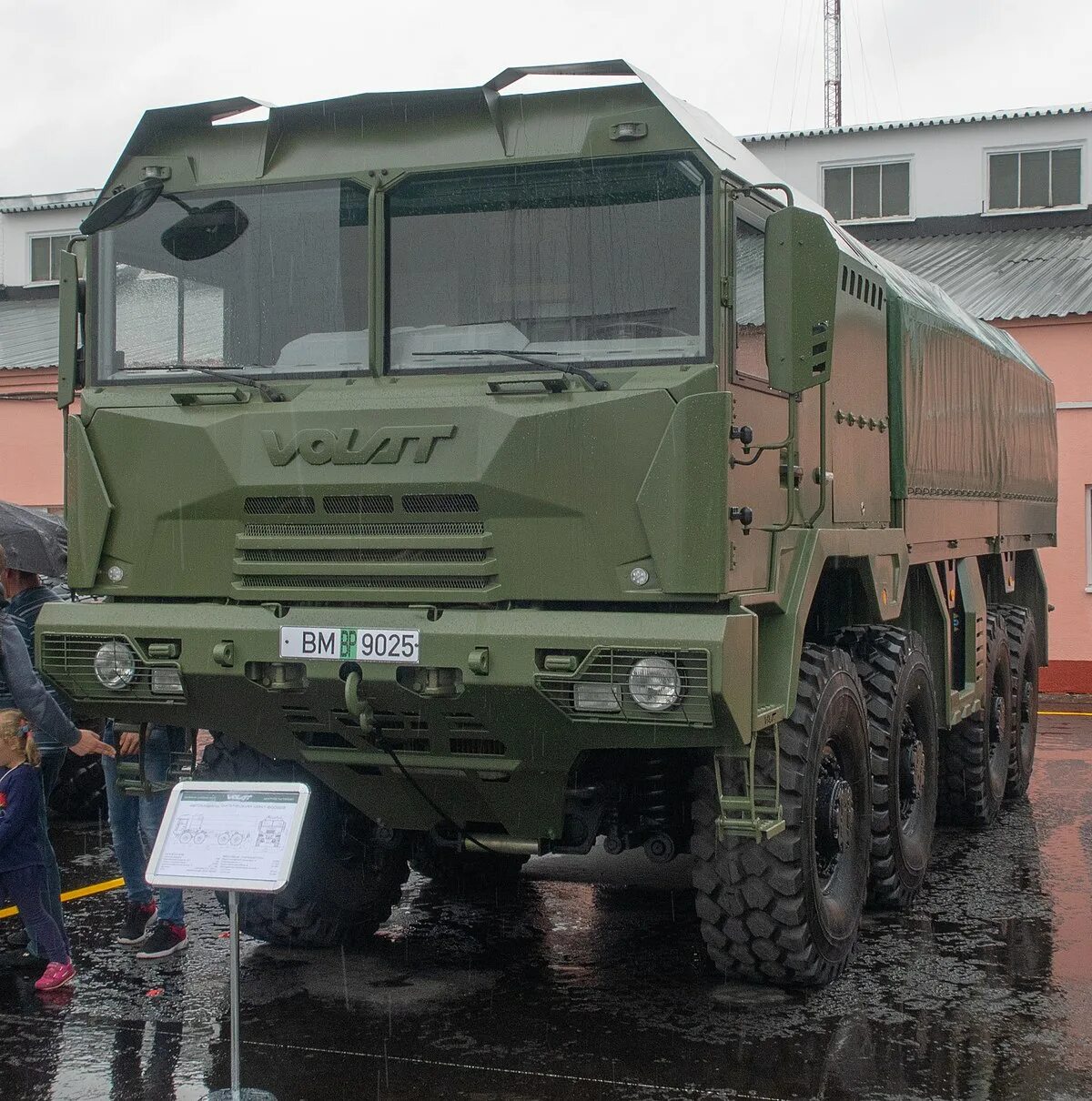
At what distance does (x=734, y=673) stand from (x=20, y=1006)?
300 cm

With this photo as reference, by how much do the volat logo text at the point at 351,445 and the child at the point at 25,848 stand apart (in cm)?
172

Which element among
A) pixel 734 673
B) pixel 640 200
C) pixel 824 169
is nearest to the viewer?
pixel 734 673

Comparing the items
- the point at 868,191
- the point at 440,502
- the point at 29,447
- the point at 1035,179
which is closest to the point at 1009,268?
the point at 1035,179

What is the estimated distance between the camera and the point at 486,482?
5363 millimetres

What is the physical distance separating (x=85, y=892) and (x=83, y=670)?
2591mm

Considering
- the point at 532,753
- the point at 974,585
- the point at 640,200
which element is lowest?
the point at 532,753

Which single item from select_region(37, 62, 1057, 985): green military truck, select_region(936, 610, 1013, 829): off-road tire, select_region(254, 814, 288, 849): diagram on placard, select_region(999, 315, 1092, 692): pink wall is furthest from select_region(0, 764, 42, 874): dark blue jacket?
select_region(999, 315, 1092, 692): pink wall

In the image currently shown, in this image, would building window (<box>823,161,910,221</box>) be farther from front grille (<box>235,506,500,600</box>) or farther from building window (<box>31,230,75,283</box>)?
front grille (<box>235,506,500,600</box>)

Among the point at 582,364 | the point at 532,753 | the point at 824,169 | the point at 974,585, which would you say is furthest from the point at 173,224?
the point at 824,169

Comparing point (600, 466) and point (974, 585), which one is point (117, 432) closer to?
point (600, 466)

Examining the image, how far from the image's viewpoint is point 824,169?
26.4 m

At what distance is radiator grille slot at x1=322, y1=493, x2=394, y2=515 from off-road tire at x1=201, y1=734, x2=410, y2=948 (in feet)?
4.23

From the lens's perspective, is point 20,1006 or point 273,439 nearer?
point 273,439

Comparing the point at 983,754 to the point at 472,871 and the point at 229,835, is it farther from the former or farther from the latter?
the point at 229,835
